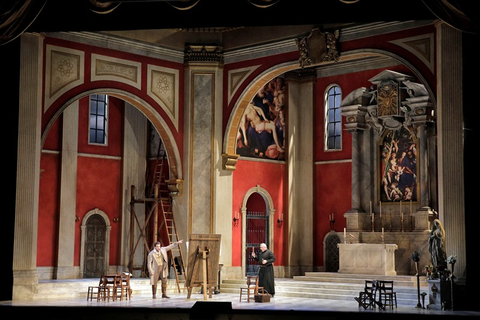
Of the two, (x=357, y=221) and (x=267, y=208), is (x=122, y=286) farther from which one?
(x=267, y=208)

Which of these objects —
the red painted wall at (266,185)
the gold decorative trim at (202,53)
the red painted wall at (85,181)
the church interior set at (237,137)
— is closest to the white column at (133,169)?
the church interior set at (237,137)

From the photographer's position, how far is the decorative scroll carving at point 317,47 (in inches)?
643

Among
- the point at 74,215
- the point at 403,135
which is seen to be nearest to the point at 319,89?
the point at 403,135

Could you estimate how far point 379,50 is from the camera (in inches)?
622

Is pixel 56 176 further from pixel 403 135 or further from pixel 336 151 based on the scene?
pixel 403 135

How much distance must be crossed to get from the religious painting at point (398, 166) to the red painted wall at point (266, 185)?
3347 millimetres

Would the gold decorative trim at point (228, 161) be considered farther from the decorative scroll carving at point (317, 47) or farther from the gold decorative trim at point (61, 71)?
the gold decorative trim at point (61, 71)

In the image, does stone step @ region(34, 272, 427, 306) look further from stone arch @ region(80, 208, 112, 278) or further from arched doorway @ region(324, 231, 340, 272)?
arched doorway @ region(324, 231, 340, 272)

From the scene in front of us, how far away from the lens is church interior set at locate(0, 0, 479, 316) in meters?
12.7

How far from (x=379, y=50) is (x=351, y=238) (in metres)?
5.01

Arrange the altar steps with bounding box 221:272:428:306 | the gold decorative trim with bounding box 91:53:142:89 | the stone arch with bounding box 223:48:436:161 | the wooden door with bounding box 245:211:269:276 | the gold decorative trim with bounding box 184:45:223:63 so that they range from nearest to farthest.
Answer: the altar steps with bounding box 221:272:428:306 → the gold decorative trim with bounding box 91:53:142:89 → the stone arch with bounding box 223:48:436:161 → the gold decorative trim with bounding box 184:45:223:63 → the wooden door with bounding box 245:211:269:276

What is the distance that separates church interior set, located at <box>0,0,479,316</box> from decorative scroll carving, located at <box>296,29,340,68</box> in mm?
29

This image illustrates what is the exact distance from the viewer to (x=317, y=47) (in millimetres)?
16594

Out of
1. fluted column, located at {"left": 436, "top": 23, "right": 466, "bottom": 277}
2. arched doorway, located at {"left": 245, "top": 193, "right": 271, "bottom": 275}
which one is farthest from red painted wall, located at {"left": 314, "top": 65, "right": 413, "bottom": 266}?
fluted column, located at {"left": 436, "top": 23, "right": 466, "bottom": 277}
